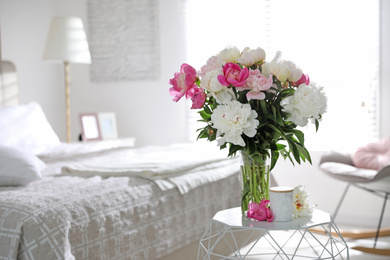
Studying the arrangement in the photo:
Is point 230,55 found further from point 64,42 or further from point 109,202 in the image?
point 64,42

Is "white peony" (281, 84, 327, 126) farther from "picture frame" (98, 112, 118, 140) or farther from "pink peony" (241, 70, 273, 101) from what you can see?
"picture frame" (98, 112, 118, 140)

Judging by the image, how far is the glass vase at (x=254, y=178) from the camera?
178 cm

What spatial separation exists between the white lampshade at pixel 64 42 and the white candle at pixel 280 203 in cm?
316

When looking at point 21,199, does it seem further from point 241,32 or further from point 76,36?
point 241,32

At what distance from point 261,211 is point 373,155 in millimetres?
2458

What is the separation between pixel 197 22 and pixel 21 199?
10.3 ft

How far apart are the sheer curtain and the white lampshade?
1.25 m

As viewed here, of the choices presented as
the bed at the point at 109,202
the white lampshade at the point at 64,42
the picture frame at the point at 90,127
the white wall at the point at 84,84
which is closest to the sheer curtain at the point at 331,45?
the white wall at the point at 84,84

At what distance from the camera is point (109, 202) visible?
2209mm

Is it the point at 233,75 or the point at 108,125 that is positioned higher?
the point at 233,75

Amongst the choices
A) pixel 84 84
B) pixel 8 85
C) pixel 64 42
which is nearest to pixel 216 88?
pixel 8 85

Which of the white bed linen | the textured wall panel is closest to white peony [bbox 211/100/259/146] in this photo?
the white bed linen

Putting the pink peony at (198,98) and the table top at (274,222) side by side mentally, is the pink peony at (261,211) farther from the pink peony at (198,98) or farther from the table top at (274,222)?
the pink peony at (198,98)

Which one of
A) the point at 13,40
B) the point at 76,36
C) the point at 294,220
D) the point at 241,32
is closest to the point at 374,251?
the point at 294,220
